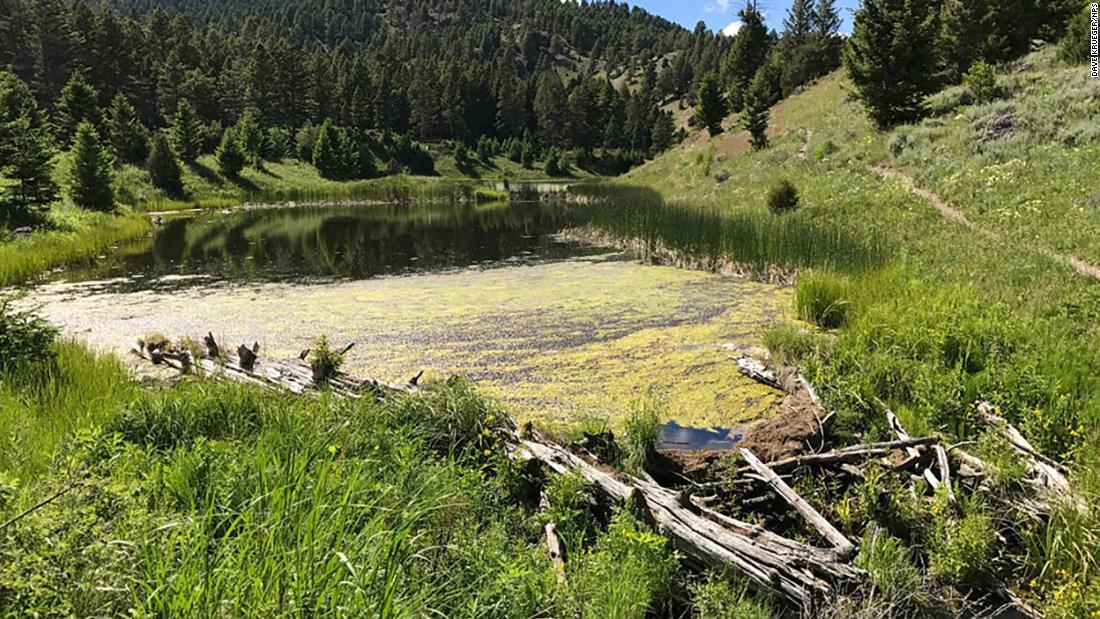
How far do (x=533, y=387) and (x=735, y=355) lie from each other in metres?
3.44

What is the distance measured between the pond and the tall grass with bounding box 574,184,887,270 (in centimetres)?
109

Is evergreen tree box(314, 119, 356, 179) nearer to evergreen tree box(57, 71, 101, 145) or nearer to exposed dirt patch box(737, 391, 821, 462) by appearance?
evergreen tree box(57, 71, 101, 145)

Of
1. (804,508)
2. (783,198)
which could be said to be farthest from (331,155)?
(804,508)

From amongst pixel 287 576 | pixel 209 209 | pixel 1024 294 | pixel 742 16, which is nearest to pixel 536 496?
pixel 287 576

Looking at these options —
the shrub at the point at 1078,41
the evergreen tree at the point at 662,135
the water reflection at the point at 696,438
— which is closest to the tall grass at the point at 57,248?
the water reflection at the point at 696,438

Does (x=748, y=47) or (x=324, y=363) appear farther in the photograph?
(x=748, y=47)

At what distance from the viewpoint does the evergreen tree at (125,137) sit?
4766cm

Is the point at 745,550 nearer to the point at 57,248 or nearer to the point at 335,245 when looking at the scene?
the point at 57,248

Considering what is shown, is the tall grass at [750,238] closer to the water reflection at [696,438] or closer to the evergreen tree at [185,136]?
the water reflection at [696,438]

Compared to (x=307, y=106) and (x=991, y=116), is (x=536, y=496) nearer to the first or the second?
(x=991, y=116)

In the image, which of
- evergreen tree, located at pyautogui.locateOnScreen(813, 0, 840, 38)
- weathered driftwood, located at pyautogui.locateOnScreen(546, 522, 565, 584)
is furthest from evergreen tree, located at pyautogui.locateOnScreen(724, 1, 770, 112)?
weathered driftwood, located at pyautogui.locateOnScreen(546, 522, 565, 584)

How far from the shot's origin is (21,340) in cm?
712

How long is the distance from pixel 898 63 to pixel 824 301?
24921 millimetres

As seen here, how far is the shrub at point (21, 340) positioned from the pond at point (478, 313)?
2.75 m
